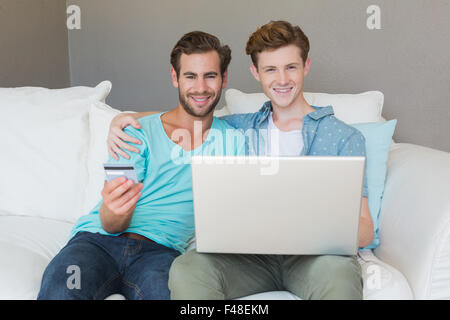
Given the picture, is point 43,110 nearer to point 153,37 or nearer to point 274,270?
point 274,270

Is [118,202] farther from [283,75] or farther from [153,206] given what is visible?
[283,75]

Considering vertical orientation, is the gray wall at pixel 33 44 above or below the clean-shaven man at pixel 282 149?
above

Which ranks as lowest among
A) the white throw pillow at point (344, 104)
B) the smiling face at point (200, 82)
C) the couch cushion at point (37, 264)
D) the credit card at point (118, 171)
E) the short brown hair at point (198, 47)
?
the couch cushion at point (37, 264)

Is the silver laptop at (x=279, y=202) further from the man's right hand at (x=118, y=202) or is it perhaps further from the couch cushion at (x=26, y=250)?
the couch cushion at (x=26, y=250)

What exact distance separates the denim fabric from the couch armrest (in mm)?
121

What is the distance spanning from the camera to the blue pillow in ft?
4.97

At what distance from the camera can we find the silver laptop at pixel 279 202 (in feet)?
3.23

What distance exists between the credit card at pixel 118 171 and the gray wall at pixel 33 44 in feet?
6.36

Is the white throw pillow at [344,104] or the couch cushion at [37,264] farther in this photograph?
the white throw pillow at [344,104]

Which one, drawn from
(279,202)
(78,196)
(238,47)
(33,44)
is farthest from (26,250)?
(33,44)

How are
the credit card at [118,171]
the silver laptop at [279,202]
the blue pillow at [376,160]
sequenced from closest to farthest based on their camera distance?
the silver laptop at [279,202], the credit card at [118,171], the blue pillow at [376,160]

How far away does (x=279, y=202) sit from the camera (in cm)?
101

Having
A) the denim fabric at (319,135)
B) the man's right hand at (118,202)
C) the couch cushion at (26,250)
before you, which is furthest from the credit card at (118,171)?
the denim fabric at (319,135)

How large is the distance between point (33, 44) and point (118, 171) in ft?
7.19
